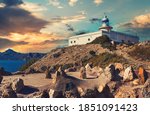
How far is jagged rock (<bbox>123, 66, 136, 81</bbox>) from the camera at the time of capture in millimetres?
7771

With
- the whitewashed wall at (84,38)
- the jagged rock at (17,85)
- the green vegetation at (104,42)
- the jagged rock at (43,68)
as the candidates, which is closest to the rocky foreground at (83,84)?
the jagged rock at (17,85)

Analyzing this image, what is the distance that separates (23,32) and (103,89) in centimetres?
196

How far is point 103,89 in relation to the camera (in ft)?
24.7

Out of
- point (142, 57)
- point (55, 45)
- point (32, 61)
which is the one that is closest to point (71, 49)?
point (55, 45)

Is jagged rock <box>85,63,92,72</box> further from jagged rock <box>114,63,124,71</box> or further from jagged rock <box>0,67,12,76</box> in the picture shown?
jagged rock <box>0,67,12,76</box>

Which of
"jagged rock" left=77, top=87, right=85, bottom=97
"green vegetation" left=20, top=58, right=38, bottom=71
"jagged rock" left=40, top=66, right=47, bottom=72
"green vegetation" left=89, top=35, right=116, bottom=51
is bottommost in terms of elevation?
"jagged rock" left=77, top=87, right=85, bottom=97

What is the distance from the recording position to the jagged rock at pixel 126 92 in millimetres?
7195

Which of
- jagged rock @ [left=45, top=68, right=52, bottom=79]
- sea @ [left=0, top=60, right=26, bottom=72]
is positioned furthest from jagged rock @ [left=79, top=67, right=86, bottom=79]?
sea @ [left=0, top=60, right=26, bottom=72]

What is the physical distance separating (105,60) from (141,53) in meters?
0.73

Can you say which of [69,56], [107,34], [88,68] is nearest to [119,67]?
[88,68]

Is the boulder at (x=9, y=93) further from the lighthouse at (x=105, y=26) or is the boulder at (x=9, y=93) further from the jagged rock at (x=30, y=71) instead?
the lighthouse at (x=105, y=26)

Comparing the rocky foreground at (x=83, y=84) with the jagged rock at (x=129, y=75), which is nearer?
the rocky foreground at (x=83, y=84)

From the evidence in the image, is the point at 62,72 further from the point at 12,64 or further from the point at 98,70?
the point at 12,64

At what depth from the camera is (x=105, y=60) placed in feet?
26.9
